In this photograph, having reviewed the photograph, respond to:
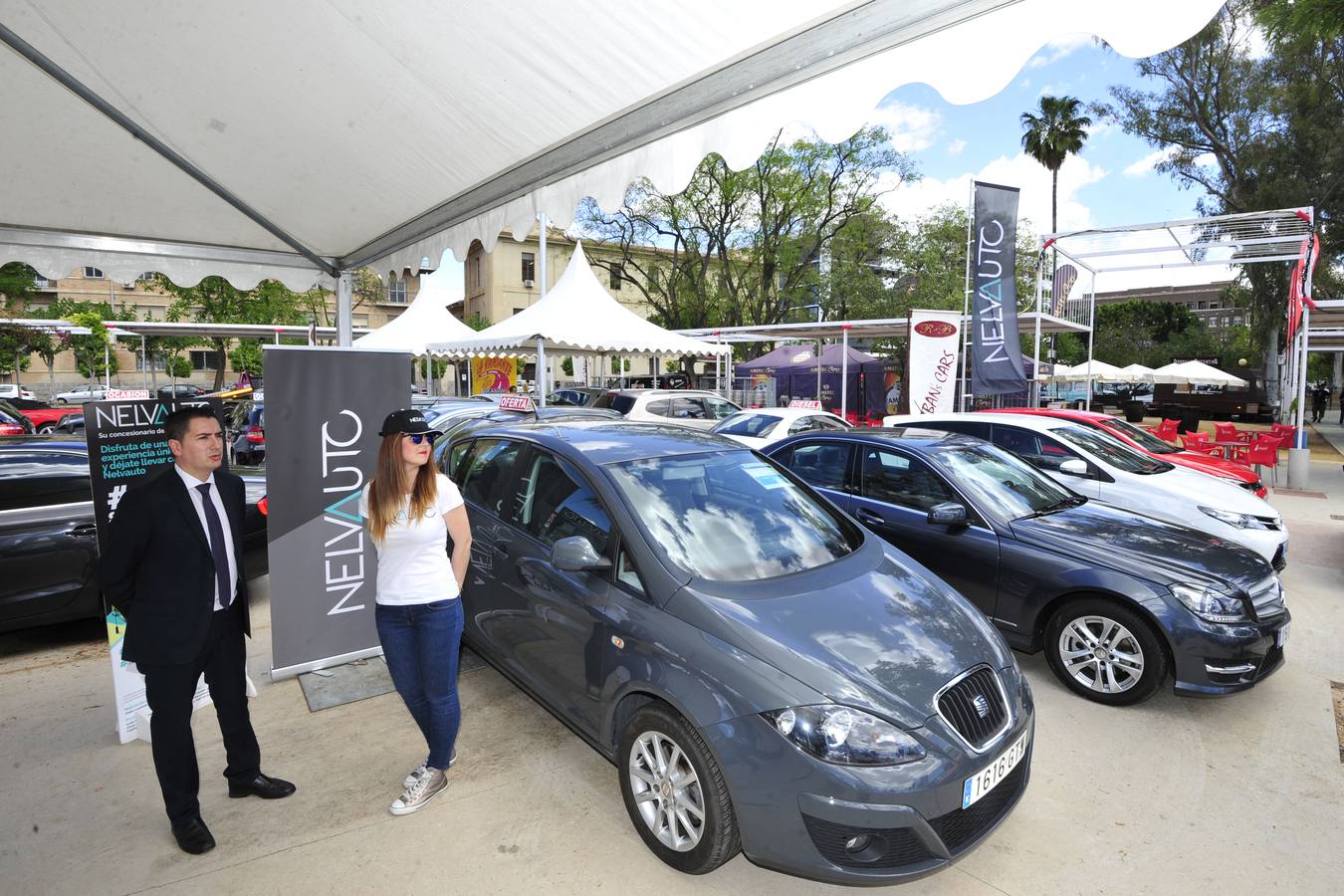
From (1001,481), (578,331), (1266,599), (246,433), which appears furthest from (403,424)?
(246,433)

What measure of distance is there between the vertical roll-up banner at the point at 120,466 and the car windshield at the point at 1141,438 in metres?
9.88

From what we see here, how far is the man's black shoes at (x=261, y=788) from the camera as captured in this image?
3160 millimetres

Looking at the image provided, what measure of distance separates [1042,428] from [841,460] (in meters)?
3.34

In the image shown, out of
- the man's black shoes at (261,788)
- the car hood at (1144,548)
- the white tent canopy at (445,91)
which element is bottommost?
the man's black shoes at (261,788)

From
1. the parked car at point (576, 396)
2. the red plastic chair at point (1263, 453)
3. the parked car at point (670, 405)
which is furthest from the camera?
the parked car at point (576, 396)

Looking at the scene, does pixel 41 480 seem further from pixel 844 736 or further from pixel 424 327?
pixel 424 327

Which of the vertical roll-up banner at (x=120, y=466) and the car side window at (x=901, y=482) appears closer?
the vertical roll-up banner at (x=120, y=466)

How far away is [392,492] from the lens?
289 cm

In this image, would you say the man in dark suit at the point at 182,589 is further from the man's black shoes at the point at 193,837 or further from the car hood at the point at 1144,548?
the car hood at the point at 1144,548

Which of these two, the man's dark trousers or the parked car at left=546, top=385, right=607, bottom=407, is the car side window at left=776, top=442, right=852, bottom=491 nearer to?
the man's dark trousers

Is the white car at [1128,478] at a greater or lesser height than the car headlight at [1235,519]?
greater

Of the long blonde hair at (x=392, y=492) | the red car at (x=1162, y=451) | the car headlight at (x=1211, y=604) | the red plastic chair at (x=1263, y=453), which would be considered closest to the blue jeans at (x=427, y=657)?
the long blonde hair at (x=392, y=492)

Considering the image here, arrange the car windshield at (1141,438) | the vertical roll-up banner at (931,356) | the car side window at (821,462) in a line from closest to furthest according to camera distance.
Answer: the car side window at (821,462) < the car windshield at (1141,438) < the vertical roll-up banner at (931,356)

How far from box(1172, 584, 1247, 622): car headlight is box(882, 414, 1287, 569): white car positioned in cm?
216
